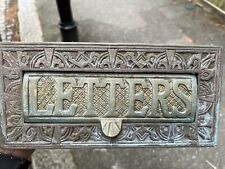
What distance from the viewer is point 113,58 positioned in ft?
4.06

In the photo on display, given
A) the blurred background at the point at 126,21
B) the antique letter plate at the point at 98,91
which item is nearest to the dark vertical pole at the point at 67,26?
the blurred background at the point at 126,21

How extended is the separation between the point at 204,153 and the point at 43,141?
2.46ft

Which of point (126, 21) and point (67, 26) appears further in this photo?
point (126, 21)

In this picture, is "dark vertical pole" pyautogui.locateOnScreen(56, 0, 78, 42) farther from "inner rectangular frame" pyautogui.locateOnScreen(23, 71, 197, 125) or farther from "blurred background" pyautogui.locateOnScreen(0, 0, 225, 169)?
"inner rectangular frame" pyautogui.locateOnScreen(23, 71, 197, 125)

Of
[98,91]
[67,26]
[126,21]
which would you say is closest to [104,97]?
[98,91]

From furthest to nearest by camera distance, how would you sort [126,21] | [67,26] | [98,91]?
[126,21]
[67,26]
[98,91]

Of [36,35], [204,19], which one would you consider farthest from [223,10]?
[36,35]

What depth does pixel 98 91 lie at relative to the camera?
124cm

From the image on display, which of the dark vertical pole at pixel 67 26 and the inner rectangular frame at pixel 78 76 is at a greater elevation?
the dark vertical pole at pixel 67 26

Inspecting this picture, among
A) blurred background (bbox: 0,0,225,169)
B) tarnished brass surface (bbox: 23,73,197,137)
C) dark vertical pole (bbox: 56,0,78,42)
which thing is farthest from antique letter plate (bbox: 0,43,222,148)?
dark vertical pole (bbox: 56,0,78,42)

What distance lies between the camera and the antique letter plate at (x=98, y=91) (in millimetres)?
1234

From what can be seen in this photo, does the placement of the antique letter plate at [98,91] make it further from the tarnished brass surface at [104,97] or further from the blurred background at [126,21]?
the blurred background at [126,21]

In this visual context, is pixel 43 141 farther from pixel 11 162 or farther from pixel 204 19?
pixel 204 19

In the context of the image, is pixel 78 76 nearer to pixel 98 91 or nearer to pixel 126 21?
pixel 98 91
